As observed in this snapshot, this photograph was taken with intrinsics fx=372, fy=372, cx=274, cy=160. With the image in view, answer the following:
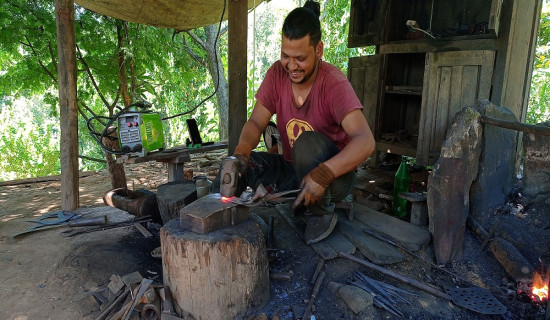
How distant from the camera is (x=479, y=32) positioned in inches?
146

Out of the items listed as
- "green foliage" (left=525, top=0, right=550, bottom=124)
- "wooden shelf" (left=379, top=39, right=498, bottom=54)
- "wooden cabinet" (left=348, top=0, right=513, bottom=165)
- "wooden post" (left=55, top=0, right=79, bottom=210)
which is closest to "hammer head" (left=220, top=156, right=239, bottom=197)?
"wooden post" (left=55, top=0, right=79, bottom=210)

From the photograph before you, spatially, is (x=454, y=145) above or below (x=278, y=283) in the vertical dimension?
above

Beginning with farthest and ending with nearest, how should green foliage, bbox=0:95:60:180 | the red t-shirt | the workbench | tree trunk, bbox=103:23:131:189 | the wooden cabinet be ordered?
1. green foliage, bbox=0:95:60:180
2. tree trunk, bbox=103:23:131:189
3. the workbench
4. the wooden cabinet
5. the red t-shirt

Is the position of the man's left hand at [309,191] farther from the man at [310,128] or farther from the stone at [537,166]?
the stone at [537,166]

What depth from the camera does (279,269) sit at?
2.44 meters

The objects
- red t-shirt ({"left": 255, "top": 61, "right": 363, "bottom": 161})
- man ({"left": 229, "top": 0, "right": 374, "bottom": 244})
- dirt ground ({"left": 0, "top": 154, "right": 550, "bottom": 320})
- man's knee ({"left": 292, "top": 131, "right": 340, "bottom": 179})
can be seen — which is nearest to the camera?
dirt ground ({"left": 0, "top": 154, "right": 550, "bottom": 320})

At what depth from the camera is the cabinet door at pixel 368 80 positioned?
4.72 m

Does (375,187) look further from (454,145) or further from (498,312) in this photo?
(498,312)

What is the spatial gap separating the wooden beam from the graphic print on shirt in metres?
0.95

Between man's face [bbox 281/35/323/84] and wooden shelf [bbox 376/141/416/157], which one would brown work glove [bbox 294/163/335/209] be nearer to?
man's face [bbox 281/35/323/84]

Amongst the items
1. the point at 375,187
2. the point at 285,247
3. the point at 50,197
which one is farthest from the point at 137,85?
the point at 285,247

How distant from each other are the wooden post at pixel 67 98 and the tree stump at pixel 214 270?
207 centimetres

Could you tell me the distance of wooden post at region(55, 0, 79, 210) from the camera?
3.45 meters

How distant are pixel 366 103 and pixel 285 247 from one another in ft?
9.33
